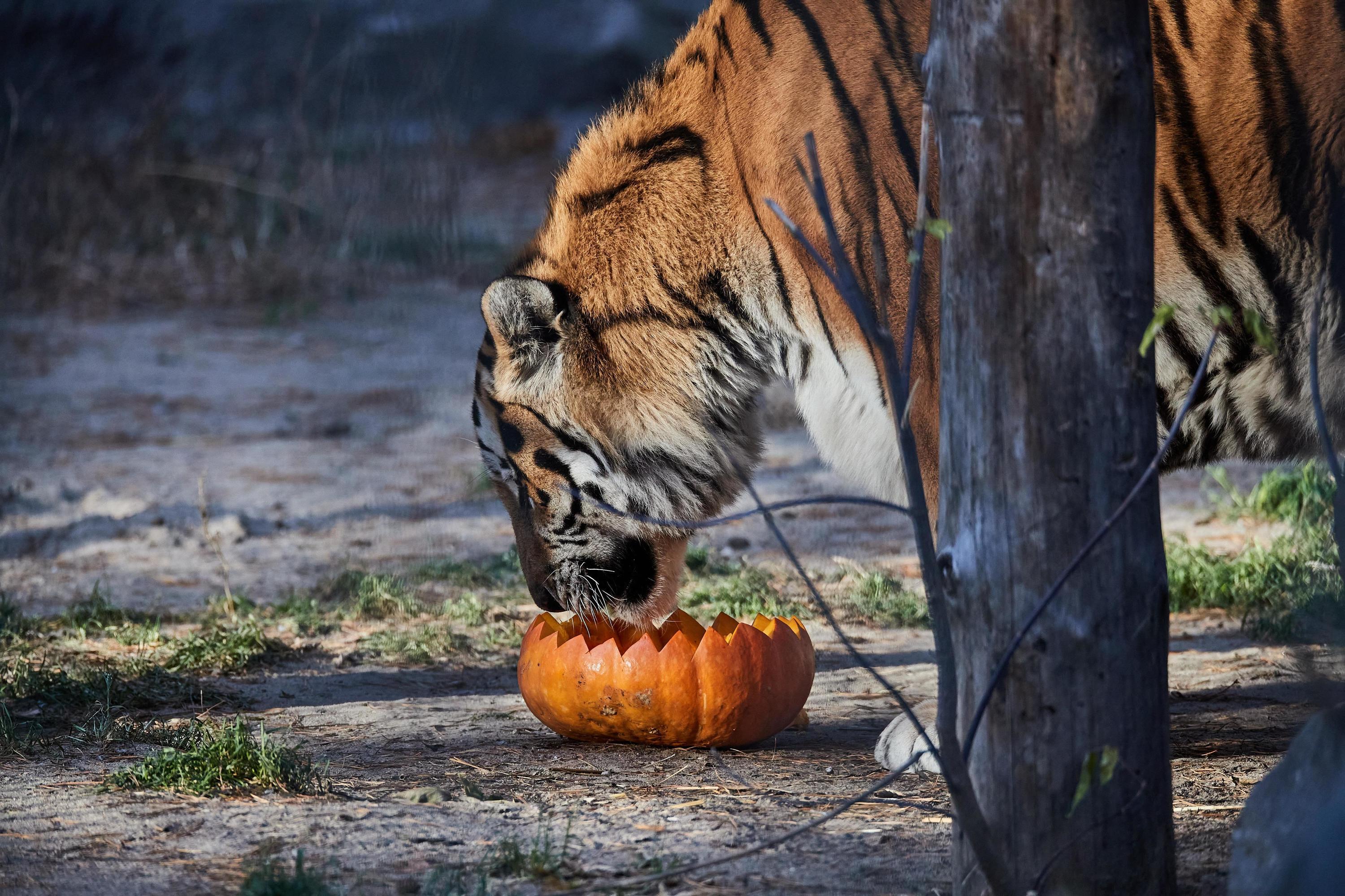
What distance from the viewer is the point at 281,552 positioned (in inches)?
219

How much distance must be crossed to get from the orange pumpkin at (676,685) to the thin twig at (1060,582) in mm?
1120

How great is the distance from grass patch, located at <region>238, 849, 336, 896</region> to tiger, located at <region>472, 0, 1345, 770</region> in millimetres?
1263

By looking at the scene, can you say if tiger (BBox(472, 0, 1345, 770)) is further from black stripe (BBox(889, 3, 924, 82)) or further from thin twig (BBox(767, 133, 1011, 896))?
thin twig (BBox(767, 133, 1011, 896))

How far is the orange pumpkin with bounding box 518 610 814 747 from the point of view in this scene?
311cm

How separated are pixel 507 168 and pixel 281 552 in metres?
13.0

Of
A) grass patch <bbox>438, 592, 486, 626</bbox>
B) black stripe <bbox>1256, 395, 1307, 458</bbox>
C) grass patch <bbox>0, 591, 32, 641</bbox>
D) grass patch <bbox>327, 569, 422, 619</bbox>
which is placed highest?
black stripe <bbox>1256, 395, 1307, 458</bbox>

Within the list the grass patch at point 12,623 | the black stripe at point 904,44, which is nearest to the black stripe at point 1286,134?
the black stripe at point 904,44

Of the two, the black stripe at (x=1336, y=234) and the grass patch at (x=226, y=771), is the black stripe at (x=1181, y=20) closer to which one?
the black stripe at (x=1336, y=234)

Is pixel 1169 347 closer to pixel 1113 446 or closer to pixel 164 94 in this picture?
pixel 1113 446

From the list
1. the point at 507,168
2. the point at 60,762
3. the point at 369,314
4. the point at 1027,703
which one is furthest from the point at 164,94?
the point at 1027,703

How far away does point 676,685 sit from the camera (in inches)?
122

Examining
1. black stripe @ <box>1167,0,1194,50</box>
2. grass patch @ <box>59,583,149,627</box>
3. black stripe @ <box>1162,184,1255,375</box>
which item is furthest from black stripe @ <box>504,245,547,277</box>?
grass patch @ <box>59,583,149,627</box>

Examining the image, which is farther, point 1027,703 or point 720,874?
point 720,874

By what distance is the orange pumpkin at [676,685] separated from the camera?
122 inches
